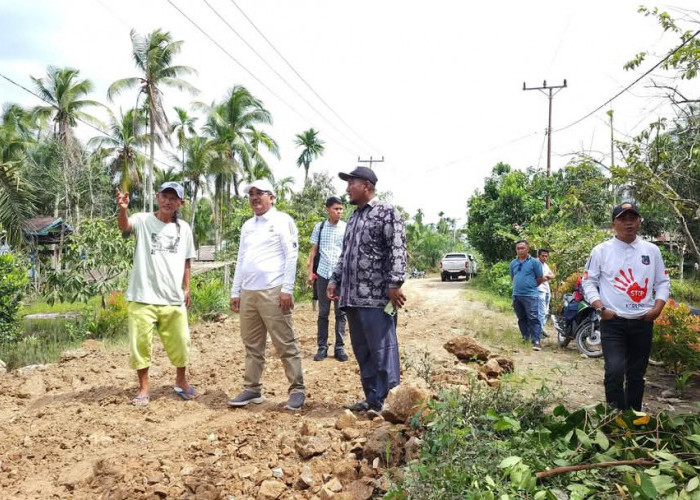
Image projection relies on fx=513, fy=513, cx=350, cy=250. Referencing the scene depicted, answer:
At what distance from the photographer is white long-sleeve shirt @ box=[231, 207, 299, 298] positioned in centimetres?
413

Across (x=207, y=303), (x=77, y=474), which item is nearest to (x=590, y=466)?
(x=77, y=474)

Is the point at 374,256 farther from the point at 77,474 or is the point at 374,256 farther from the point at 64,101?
the point at 64,101

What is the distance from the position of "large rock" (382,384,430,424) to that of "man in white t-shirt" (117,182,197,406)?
2011mm

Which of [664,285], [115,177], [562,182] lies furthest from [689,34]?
[115,177]

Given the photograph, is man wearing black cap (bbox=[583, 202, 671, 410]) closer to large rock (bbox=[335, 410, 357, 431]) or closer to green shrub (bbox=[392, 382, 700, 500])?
green shrub (bbox=[392, 382, 700, 500])

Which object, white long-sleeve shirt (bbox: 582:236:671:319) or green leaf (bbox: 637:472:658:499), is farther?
white long-sleeve shirt (bbox: 582:236:671:319)

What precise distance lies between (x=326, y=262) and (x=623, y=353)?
3.19 metres

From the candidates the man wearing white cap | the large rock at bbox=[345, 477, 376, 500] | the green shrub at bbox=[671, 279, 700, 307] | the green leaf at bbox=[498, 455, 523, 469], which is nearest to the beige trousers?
the man wearing white cap

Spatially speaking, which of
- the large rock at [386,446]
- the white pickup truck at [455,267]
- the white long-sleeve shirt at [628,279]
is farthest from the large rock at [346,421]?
the white pickup truck at [455,267]

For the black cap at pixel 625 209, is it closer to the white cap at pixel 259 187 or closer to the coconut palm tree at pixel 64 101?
the white cap at pixel 259 187

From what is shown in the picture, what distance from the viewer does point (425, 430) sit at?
299 cm

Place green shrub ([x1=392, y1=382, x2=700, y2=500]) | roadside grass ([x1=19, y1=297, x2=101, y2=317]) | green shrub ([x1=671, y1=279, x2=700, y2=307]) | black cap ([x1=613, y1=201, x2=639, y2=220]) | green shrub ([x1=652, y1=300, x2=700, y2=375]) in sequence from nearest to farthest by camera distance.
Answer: green shrub ([x1=392, y1=382, x2=700, y2=500]) → black cap ([x1=613, y1=201, x2=639, y2=220]) → green shrub ([x1=652, y1=300, x2=700, y2=375]) → roadside grass ([x1=19, y1=297, x2=101, y2=317]) → green shrub ([x1=671, y1=279, x2=700, y2=307])

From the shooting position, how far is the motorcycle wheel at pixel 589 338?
7359 millimetres

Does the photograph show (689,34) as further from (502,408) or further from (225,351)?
(225,351)
